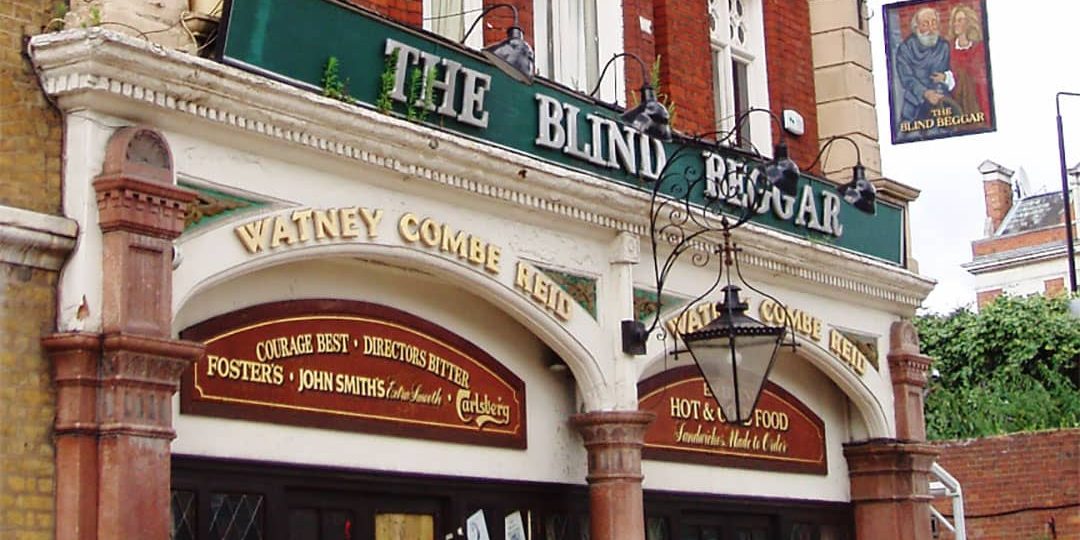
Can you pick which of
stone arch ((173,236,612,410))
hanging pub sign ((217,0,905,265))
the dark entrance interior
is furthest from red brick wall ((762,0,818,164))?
stone arch ((173,236,612,410))

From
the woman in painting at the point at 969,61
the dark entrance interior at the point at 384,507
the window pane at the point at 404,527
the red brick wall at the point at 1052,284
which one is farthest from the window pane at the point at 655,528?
the red brick wall at the point at 1052,284

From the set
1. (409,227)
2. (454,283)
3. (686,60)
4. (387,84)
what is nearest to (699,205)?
(686,60)

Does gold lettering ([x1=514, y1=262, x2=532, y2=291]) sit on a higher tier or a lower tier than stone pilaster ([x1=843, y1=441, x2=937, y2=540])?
higher

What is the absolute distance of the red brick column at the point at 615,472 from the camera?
36.1 feet

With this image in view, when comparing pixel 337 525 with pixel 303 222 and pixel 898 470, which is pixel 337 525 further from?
pixel 898 470

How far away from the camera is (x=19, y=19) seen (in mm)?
8273

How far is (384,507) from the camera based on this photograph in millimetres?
10117

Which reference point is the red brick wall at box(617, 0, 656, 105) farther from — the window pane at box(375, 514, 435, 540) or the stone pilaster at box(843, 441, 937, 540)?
the window pane at box(375, 514, 435, 540)

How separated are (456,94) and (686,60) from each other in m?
3.83

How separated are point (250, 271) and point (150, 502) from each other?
1.50 meters

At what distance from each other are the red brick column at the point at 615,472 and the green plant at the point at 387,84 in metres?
2.73

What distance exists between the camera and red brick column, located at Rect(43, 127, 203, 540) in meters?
7.77

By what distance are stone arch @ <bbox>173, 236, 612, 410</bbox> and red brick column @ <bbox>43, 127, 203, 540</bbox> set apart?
278 millimetres

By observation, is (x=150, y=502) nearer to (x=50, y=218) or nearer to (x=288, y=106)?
(x=50, y=218)
